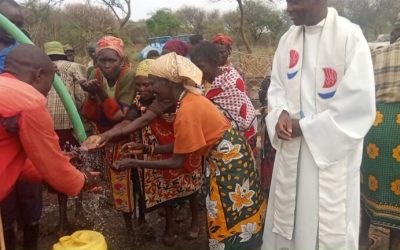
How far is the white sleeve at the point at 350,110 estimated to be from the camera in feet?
7.80

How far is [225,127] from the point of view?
8.98 ft

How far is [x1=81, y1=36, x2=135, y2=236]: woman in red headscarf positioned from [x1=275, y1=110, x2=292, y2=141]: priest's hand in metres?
1.40

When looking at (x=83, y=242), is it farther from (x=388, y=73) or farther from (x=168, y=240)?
(x=388, y=73)

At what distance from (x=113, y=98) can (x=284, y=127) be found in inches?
Result: 61.9

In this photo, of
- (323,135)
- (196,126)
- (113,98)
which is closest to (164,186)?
(113,98)

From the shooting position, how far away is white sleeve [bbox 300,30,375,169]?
238 cm

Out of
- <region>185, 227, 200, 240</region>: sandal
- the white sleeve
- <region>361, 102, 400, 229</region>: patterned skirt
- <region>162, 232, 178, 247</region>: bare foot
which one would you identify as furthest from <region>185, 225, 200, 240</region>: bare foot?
the white sleeve

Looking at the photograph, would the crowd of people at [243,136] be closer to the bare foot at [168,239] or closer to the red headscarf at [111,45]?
the red headscarf at [111,45]

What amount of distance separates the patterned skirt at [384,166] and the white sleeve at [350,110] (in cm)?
64

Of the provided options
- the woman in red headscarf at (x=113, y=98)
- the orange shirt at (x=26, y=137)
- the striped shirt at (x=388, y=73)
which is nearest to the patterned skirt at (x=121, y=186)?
the woman in red headscarf at (x=113, y=98)

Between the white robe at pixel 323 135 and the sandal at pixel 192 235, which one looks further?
the sandal at pixel 192 235

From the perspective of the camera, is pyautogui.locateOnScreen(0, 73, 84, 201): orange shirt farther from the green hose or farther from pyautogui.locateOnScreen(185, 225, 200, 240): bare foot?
pyautogui.locateOnScreen(185, 225, 200, 240): bare foot

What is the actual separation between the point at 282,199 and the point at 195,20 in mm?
39870

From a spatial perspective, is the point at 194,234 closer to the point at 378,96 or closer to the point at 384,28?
the point at 378,96
